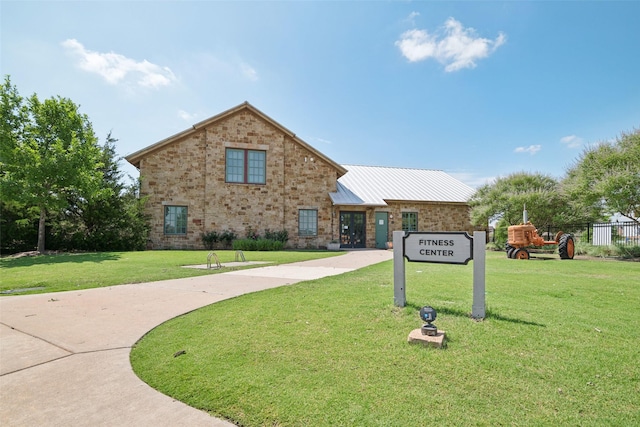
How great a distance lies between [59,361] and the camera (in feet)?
11.0

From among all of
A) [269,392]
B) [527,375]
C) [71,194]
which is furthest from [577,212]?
[71,194]

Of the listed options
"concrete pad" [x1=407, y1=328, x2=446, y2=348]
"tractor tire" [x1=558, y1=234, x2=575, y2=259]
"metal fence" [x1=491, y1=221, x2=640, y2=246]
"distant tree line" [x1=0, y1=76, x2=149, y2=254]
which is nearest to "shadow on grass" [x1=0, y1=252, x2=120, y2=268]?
"distant tree line" [x1=0, y1=76, x2=149, y2=254]

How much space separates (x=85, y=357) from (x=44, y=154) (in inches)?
708

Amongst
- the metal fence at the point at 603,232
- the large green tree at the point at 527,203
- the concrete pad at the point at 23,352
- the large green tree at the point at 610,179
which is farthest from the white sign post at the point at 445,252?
the large green tree at the point at 527,203

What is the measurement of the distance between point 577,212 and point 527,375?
20463 millimetres

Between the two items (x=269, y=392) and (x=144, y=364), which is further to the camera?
(x=144, y=364)

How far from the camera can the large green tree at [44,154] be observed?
15.5 m

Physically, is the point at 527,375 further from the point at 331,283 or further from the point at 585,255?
the point at 585,255

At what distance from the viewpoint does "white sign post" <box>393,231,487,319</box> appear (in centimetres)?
435

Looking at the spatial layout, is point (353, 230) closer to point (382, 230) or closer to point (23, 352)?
point (382, 230)

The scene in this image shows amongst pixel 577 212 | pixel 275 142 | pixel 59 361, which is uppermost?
pixel 275 142

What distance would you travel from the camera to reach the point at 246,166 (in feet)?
70.5

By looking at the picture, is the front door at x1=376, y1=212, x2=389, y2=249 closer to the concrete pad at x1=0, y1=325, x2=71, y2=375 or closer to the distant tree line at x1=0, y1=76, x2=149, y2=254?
the distant tree line at x1=0, y1=76, x2=149, y2=254

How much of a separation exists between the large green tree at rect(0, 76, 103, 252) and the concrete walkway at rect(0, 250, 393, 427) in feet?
39.7
